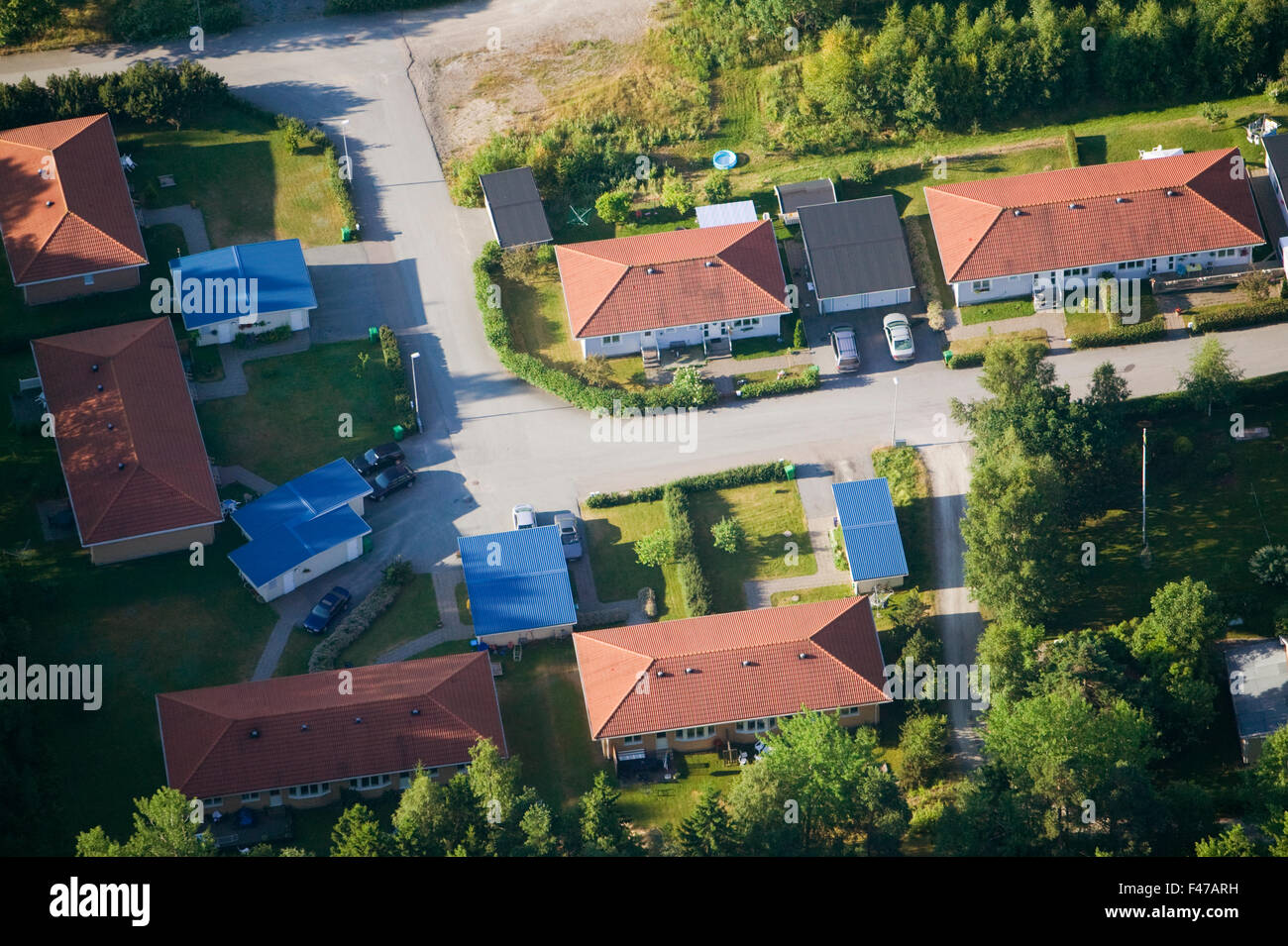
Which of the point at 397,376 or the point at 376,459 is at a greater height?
the point at 397,376

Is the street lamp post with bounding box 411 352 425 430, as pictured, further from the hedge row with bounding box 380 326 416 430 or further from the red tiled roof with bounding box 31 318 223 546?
the red tiled roof with bounding box 31 318 223 546

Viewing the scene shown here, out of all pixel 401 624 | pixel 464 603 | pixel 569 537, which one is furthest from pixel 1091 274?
pixel 401 624

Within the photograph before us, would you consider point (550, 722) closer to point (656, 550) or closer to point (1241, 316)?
point (656, 550)

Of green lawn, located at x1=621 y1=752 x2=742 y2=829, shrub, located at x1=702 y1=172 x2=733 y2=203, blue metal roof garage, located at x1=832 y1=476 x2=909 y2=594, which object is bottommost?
green lawn, located at x1=621 y1=752 x2=742 y2=829

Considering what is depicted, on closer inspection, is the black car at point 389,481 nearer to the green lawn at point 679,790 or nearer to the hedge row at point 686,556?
the hedge row at point 686,556

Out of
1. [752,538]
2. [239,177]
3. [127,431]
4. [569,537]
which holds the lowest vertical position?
[752,538]

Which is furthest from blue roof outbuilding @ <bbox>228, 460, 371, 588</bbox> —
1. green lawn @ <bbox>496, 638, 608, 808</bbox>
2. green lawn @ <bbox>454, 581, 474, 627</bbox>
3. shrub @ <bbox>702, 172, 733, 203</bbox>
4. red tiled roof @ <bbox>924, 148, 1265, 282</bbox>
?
red tiled roof @ <bbox>924, 148, 1265, 282</bbox>
